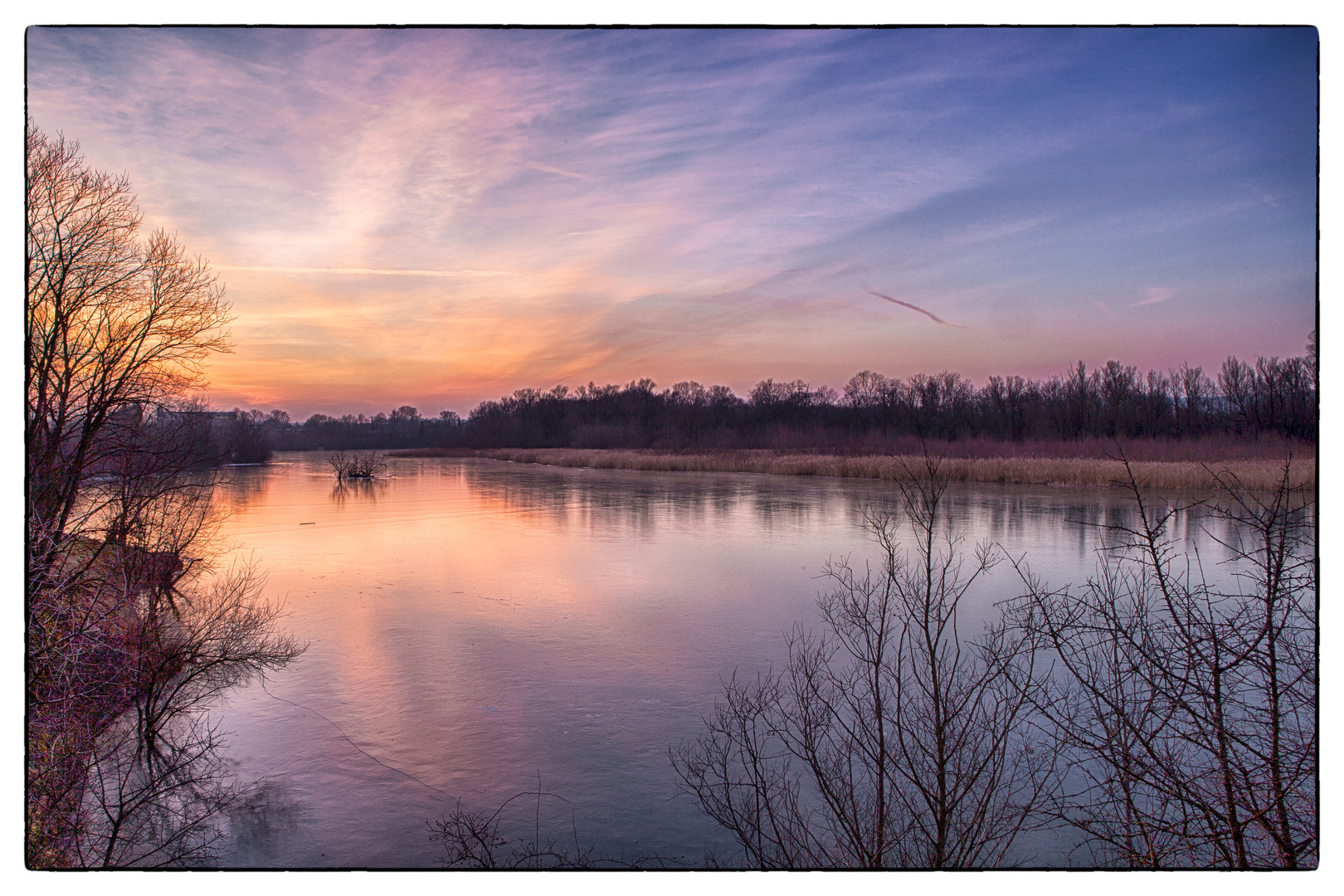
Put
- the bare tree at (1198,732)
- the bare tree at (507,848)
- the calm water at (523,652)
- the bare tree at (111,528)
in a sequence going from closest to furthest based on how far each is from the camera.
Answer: the bare tree at (1198,732) < the bare tree at (507,848) < the bare tree at (111,528) < the calm water at (523,652)

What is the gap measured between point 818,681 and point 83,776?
475 cm

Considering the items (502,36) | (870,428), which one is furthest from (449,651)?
(870,428)

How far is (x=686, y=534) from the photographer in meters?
13.1

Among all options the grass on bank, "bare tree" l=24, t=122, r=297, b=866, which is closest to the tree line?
the grass on bank

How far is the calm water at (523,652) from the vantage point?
13.6ft

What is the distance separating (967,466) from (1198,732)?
18.1 m

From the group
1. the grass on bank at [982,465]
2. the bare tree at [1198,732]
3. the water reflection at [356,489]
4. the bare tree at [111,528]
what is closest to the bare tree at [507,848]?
the bare tree at [111,528]

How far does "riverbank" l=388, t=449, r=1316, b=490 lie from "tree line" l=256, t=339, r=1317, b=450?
1.31 feet

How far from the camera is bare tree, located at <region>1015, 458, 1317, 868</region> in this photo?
123 inches

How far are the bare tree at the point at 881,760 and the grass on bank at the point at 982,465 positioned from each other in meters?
1.87

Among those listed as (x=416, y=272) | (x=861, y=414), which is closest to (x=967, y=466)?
(x=861, y=414)

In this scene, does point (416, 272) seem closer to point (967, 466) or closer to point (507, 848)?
point (507, 848)

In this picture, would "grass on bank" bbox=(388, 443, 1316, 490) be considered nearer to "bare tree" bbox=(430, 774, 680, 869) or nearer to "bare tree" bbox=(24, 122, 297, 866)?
"bare tree" bbox=(430, 774, 680, 869)

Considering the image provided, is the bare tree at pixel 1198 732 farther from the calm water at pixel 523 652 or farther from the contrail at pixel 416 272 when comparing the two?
the contrail at pixel 416 272
